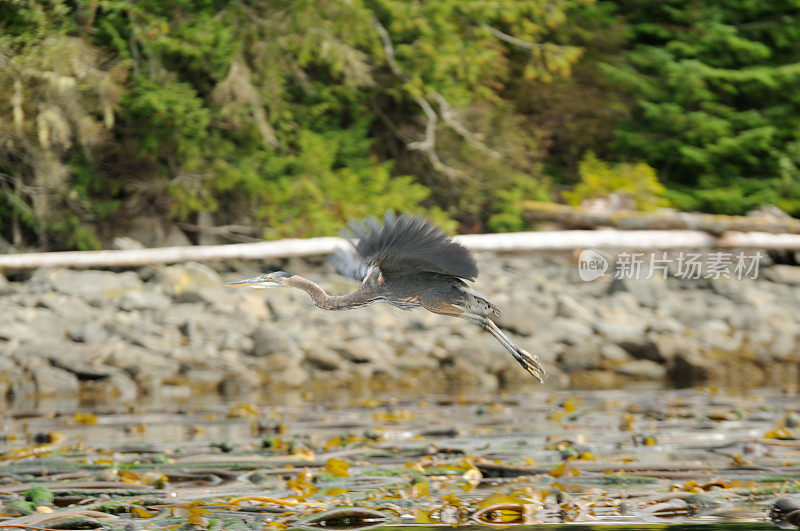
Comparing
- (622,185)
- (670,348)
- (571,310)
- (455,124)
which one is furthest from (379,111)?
(670,348)

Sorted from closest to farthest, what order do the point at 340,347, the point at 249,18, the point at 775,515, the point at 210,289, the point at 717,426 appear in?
the point at 775,515 < the point at 717,426 < the point at 340,347 < the point at 210,289 < the point at 249,18

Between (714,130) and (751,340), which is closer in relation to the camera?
(751,340)

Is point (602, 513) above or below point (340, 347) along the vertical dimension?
below

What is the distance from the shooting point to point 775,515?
4.87 m

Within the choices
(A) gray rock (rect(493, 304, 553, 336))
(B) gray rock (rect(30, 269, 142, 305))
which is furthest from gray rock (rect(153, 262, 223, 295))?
(A) gray rock (rect(493, 304, 553, 336))

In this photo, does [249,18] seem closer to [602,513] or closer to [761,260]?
[761,260]

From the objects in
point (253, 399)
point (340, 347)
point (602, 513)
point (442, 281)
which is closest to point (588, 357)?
point (340, 347)

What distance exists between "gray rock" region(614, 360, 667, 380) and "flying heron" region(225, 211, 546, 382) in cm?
783

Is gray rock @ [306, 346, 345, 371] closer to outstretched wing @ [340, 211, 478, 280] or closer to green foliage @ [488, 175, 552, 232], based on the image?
green foliage @ [488, 175, 552, 232]

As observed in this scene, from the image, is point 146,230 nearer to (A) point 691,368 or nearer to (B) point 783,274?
(A) point 691,368

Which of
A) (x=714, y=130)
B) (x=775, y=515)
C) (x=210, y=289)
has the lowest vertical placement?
(x=775, y=515)

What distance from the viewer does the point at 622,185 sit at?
16.5 meters

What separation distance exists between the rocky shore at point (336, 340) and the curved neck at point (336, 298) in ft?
22.9

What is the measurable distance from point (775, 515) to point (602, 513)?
0.75 m
